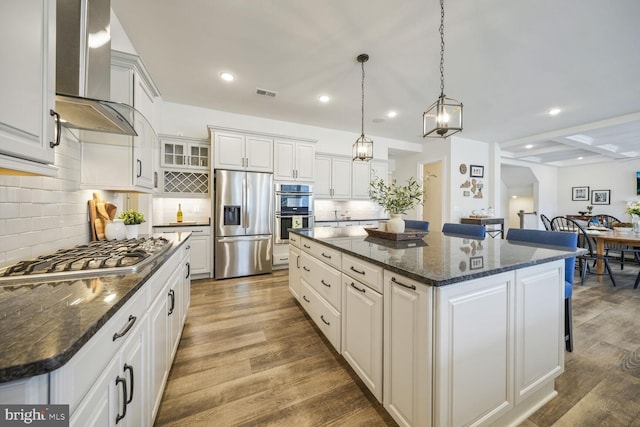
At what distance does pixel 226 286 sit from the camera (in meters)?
3.37

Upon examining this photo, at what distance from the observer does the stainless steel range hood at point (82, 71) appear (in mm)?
1285

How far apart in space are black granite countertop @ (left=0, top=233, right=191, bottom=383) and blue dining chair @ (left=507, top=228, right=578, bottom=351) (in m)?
2.60

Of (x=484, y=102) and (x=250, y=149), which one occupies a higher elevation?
(x=484, y=102)

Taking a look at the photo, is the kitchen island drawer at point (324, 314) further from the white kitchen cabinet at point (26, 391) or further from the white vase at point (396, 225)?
the white kitchen cabinet at point (26, 391)

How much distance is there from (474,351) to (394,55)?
112 inches

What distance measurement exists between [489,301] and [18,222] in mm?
2455

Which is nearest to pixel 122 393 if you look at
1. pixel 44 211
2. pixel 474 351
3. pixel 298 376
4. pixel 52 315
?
pixel 52 315

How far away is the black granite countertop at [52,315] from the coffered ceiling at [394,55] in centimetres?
227

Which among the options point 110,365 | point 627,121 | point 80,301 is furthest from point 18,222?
point 627,121

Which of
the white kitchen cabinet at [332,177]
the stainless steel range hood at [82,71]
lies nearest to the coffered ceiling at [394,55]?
the stainless steel range hood at [82,71]

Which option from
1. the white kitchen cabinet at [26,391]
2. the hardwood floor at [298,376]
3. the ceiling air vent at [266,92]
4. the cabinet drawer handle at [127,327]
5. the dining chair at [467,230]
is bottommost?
the hardwood floor at [298,376]

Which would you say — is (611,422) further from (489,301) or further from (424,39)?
(424,39)

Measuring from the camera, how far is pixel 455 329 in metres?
1.02

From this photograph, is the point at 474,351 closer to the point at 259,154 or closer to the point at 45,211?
the point at 45,211
